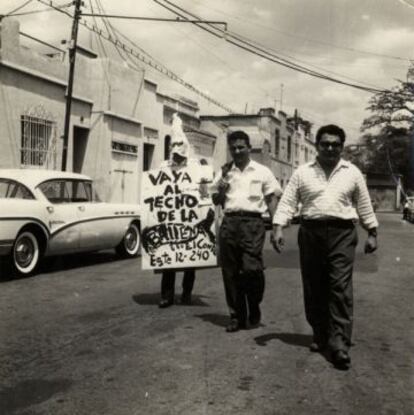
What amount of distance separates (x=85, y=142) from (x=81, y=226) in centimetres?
1174

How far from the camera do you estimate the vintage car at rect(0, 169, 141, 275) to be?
946 cm

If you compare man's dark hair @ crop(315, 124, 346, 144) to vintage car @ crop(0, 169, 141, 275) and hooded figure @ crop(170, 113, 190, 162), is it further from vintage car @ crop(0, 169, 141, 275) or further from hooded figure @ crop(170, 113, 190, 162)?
vintage car @ crop(0, 169, 141, 275)

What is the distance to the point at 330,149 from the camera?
5008 mm

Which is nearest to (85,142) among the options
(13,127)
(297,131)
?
(13,127)

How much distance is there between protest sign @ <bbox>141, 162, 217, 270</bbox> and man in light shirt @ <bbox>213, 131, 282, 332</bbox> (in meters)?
1.24

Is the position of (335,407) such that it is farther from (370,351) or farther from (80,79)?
(80,79)

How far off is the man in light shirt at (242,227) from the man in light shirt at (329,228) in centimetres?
69

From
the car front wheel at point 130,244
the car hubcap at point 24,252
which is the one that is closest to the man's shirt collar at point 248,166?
the car hubcap at point 24,252

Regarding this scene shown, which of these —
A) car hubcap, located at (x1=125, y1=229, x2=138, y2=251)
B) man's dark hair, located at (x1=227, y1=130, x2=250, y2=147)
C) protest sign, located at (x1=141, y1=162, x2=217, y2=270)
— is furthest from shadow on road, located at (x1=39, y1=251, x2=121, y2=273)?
man's dark hair, located at (x1=227, y1=130, x2=250, y2=147)

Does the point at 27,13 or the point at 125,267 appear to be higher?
the point at 27,13

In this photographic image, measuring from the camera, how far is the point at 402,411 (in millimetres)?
3816

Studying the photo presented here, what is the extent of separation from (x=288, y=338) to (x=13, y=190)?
5.83 m

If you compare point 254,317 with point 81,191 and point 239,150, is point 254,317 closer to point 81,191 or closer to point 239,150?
point 239,150

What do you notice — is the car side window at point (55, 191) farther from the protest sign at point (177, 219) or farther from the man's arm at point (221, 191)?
the man's arm at point (221, 191)
